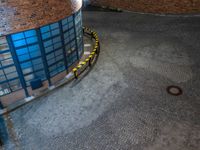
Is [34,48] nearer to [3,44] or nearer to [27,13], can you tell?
[3,44]

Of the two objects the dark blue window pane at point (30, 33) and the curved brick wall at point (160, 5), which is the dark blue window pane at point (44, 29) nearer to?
the dark blue window pane at point (30, 33)

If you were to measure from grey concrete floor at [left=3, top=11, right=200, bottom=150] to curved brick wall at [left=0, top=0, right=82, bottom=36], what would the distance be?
4799mm

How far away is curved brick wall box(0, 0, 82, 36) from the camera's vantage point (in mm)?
9945

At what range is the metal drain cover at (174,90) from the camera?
1251cm

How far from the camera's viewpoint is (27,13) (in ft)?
34.5

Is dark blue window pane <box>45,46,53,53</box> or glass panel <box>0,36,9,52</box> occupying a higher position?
glass panel <box>0,36,9,52</box>

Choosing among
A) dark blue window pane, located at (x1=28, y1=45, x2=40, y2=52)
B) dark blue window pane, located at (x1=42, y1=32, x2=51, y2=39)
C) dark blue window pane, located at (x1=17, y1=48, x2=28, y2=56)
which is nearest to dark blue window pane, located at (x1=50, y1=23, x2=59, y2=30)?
dark blue window pane, located at (x1=42, y1=32, x2=51, y2=39)

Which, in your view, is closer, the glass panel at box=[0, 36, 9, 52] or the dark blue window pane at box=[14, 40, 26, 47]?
the glass panel at box=[0, 36, 9, 52]

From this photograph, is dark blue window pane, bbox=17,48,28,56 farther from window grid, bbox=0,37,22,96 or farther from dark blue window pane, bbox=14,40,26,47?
window grid, bbox=0,37,22,96

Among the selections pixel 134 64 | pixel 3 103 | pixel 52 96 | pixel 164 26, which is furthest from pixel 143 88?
pixel 164 26

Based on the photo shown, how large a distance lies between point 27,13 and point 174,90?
10388mm

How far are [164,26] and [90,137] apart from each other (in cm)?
1651

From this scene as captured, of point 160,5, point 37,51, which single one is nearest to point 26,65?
point 37,51

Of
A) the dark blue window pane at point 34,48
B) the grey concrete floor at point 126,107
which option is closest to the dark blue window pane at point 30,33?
the dark blue window pane at point 34,48
